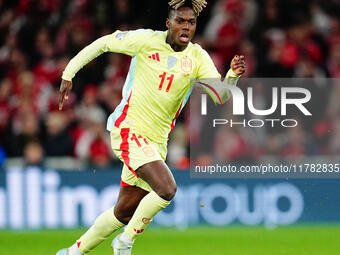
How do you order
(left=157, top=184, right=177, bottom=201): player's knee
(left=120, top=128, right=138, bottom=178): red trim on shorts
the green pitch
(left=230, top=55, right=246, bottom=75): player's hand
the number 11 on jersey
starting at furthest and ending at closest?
1. the green pitch
2. the number 11 on jersey
3. (left=120, top=128, right=138, bottom=178): red trim on shorts
4. (left=230, top=55, right=246, bottom=75): player's hand
5. (left=157, top=184, right=177, bottom=201): player's knee

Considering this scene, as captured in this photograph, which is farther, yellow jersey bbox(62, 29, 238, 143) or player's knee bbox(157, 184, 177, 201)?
yellow jersey bbox(62, 29, 238, 143)

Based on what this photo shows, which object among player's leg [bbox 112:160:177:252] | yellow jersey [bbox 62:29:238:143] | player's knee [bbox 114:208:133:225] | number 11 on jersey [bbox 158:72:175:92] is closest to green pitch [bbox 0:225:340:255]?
player's knee [bbox 114:208:133:225]

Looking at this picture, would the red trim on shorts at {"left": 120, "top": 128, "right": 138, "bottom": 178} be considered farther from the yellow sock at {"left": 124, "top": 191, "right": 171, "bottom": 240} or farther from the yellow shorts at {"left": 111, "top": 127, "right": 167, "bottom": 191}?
the yellow sock at {"left": 124, "top": 191, "right": 171, "bottom": 240}

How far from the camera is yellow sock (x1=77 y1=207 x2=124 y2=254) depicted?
23.9ft

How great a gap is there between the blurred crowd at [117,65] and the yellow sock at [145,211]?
176 inches

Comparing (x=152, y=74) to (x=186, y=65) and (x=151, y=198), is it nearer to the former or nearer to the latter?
(x=186, y=65)

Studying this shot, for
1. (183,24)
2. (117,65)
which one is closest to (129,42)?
(183,24)

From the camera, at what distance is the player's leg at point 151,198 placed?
682 centimetres

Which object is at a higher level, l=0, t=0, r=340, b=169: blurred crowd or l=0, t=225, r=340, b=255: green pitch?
l=0, t=0, r=340, b=169: blurred crowd

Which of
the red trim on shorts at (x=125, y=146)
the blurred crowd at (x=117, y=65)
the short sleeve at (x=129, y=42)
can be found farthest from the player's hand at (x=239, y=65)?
the blurred crowd at (x=117, y=65)

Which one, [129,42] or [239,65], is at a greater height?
[129,42]

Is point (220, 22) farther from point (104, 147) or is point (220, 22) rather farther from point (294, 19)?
point (104, 147)

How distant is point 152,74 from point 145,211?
121 centimetres

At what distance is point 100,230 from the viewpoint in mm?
7305
